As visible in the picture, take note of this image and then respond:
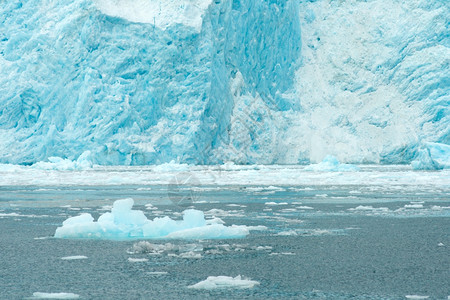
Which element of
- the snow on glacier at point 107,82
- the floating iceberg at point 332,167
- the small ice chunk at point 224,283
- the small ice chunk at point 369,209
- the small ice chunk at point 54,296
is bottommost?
the small ice chunk at point 54,296

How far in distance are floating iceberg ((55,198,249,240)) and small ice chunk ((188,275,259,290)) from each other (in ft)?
6.70

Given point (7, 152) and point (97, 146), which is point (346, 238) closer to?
point (97, 146)

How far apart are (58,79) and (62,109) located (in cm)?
156

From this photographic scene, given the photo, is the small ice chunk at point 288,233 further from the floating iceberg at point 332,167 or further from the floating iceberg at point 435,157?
the floating iceberg at point 332,167

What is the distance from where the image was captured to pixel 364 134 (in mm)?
41531

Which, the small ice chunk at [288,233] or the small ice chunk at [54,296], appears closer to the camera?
the small ice chunk at [54,296]

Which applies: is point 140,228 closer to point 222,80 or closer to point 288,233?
point 288,233

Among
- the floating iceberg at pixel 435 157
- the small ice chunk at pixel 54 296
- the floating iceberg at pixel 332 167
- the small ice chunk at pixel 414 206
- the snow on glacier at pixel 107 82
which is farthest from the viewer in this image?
the snow on glacier at pixel 107 82

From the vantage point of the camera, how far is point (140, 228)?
6.11 meters

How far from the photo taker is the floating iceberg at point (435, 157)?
83.7 feet

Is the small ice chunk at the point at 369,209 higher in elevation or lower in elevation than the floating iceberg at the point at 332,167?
lower

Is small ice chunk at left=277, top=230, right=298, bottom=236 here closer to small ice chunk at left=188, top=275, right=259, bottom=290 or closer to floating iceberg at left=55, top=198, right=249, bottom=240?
floating iceberg at left=55, top=198, right=249, bottom=240

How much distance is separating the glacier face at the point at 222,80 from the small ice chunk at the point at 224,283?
2669 centimetres

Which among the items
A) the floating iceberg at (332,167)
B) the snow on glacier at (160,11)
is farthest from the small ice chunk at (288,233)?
the snow on glacier at (160,11)
